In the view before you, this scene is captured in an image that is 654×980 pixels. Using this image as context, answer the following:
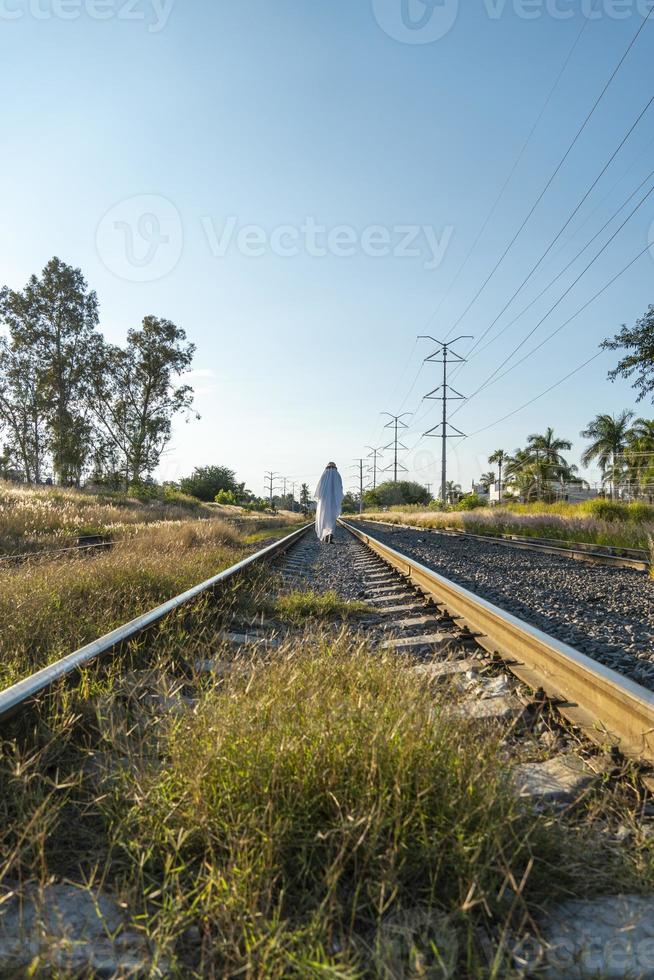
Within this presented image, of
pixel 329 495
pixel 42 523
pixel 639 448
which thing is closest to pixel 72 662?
pixel 329 495

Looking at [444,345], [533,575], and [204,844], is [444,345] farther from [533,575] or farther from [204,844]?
[204,844]

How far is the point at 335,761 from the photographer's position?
171 cm

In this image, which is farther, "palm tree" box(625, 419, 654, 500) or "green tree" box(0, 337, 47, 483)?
"palm tree" box(625, 419, 654, 500)

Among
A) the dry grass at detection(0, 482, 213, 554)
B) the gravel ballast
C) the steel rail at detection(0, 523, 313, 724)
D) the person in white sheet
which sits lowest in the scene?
the gravel ballast

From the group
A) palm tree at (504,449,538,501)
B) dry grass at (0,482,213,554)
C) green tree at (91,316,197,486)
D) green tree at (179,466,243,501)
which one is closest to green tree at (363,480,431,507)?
palm tree at (504,449,538,501)

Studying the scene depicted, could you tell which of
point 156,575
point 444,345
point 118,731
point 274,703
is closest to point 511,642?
point 274,703

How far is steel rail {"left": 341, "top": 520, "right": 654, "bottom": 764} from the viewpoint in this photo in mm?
2258

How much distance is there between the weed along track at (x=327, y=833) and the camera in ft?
4.05

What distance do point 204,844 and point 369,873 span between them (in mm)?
429

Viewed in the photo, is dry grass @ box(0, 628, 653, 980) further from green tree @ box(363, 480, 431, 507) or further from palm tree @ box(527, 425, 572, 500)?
green tree @ box(363, 480, 431, 507)

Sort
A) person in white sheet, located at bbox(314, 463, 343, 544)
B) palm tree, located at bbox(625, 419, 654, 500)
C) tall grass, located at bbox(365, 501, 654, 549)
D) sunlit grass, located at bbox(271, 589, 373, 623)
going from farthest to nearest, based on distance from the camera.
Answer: palm tree, located at bbox(625, 419, 654, 500), tall grass, located at bbox(365, 501, 654, 549), person in white sheet, located at bbox(314, 463, 343, 544), sunlit grass, located at bbox(271, 589, 373, 623)

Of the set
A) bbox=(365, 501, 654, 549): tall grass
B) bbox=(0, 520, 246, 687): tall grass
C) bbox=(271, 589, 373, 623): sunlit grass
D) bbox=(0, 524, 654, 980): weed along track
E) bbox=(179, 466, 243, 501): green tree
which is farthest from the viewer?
bbox=(179, 466, 243, 501): green tree

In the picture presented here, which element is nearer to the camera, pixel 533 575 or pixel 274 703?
pixel 274 703

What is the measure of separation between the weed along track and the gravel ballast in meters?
1.36
